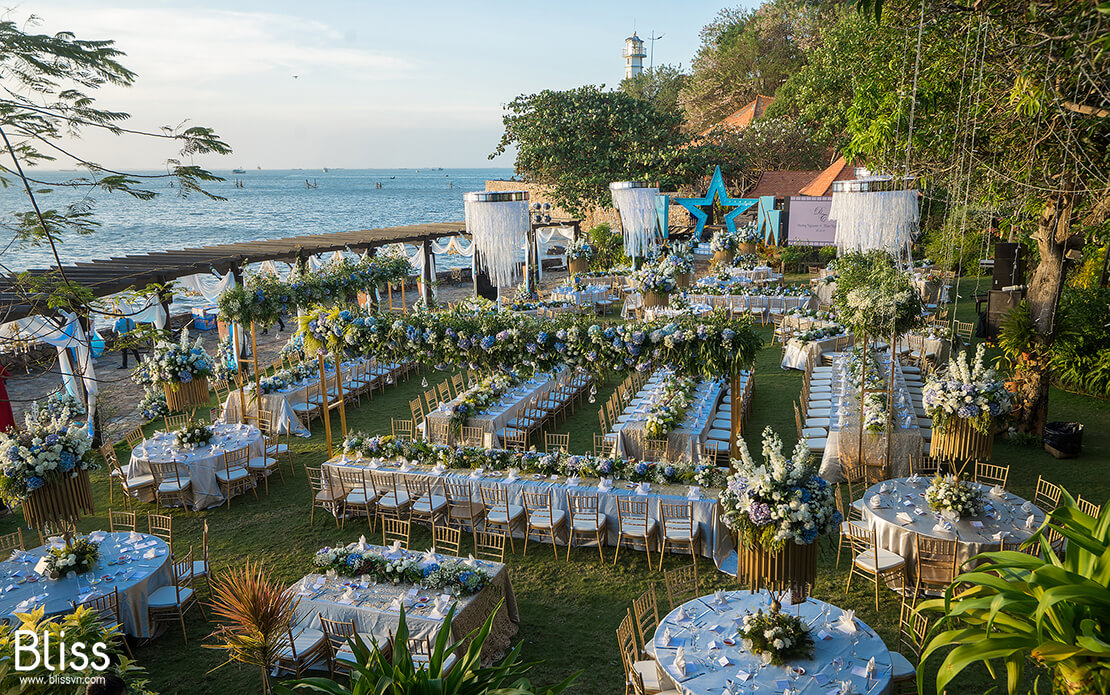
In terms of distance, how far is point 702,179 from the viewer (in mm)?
33250

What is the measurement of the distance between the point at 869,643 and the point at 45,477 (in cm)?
815

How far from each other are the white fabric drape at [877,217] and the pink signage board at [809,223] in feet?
63.3

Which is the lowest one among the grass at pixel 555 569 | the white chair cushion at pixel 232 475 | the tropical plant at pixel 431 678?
the grass at pixel 555 569

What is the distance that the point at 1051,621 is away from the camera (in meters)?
3.22

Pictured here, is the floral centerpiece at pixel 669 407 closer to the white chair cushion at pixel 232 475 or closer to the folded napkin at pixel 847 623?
the folded napkin at pixel 847 623

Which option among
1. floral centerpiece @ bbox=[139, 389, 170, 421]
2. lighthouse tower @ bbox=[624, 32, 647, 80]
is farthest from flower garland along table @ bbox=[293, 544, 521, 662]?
lighthouse tower @ bbox=[624, 32, 647, 80]

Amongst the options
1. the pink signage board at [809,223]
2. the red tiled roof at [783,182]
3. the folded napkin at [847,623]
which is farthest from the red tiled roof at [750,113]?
the folded napkin at [847,623]

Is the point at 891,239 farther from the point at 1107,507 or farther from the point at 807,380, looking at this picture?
the point at 1107,507

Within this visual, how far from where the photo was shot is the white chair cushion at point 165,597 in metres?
7.76

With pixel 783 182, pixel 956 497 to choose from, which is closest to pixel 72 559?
pixel 956 497

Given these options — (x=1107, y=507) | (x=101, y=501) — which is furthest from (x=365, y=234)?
(x=1107, y=507)

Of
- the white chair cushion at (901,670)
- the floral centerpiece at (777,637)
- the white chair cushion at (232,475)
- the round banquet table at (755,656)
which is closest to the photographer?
the round banquet table at (755,656)

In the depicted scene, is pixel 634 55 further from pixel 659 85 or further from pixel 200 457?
pixel 200 457

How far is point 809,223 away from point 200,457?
998 inches
